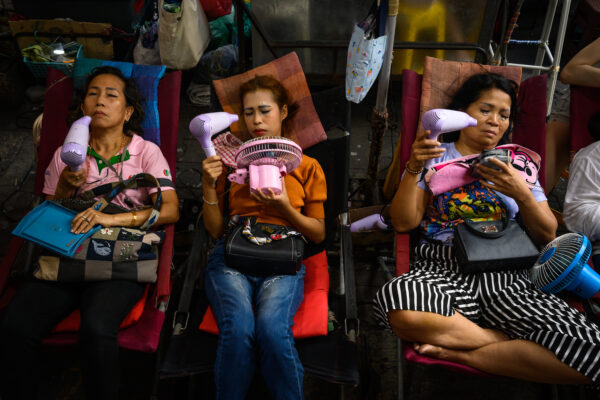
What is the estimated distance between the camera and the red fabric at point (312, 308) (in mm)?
2039

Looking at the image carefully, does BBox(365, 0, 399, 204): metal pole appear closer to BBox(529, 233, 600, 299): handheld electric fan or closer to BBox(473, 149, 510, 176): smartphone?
BBox(473, 149, 510, 176): smartphone

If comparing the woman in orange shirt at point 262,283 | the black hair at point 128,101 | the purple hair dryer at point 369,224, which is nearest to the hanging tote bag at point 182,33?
the black hair at point 128,101

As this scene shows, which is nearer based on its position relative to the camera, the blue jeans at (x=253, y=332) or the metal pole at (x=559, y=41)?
the blue jeans at (x=253, y=332)

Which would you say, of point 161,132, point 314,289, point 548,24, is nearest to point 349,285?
point 314,289

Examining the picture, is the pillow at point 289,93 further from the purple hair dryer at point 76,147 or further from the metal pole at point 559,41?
the metal pole at point 559,41

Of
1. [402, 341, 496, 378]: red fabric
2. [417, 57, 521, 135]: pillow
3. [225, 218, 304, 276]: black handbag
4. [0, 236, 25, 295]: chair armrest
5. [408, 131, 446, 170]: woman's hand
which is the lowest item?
[402, 341, 496, 378]: red fabric

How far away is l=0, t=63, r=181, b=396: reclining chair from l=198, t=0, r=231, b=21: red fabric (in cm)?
189

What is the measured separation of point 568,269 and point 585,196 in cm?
77

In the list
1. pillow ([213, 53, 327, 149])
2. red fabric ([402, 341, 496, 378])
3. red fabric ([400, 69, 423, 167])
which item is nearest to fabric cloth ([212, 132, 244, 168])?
pillow ([213, 53, 327, 149])

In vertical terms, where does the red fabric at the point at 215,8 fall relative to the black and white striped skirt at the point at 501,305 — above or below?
above

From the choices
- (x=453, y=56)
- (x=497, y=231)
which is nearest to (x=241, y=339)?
(x=497, y=231)

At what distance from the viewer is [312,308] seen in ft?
7.06

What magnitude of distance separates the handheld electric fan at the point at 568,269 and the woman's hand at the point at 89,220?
6.73ft

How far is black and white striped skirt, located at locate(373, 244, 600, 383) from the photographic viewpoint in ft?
5.86
